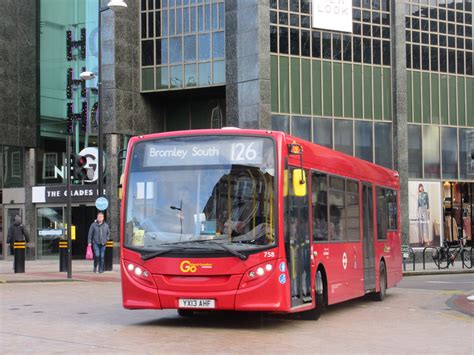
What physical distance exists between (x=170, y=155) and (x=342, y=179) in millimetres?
4223

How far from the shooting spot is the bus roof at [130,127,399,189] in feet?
40.5

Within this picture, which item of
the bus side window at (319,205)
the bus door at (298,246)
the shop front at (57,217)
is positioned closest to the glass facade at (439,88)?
the shop front at (57,217)

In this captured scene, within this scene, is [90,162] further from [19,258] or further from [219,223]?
[219,223]

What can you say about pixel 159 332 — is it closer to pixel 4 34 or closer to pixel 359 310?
pixel 359 310

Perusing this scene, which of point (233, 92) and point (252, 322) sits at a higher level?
point (233, 92)

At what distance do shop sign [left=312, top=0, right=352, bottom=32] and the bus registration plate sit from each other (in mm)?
24563

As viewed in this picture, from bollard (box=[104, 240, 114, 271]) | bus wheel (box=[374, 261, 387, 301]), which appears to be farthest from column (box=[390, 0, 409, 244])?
bus wheel (box=[374, 261, 387, 301])

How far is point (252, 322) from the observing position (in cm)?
1313

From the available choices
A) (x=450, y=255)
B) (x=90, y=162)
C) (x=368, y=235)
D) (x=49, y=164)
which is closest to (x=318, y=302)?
(x=368, y=235)

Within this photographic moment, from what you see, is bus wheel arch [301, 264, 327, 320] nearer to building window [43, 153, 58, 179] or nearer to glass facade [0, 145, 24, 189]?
building window [43, 153, 58, 179]

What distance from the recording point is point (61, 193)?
37781 mm

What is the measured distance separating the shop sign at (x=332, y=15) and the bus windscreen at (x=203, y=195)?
23.4 m

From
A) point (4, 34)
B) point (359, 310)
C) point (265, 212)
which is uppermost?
point (4, 34)

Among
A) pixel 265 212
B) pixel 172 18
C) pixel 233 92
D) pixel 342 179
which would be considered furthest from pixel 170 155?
pixel 172 18
